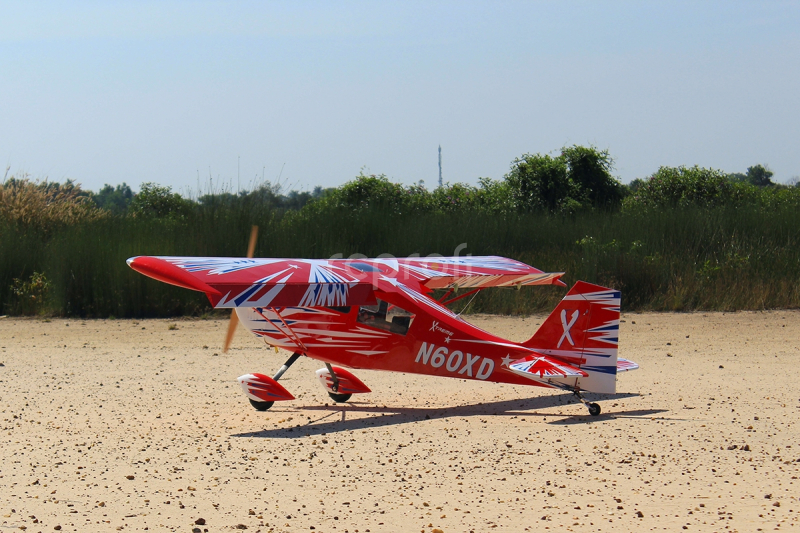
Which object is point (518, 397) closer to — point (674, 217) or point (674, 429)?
point (674, 429)

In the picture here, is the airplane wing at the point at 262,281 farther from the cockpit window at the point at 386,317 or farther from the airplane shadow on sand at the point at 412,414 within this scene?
the airplane shadow on sand at the point at 412,414

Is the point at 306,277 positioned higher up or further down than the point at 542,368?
higher up

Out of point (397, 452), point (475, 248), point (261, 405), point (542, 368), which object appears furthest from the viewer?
point (475, 248)

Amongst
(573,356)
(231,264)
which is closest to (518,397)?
(573,356)

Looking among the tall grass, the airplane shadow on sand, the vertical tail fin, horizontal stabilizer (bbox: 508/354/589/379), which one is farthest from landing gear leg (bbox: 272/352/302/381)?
the tall grass

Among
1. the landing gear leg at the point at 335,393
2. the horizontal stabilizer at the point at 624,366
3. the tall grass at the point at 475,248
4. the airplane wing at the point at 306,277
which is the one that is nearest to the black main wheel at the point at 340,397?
the landing gear leg at the point at 335,393

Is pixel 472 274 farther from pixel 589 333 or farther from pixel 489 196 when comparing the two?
pixel 489 196

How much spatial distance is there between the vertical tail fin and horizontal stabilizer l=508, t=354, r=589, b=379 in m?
0.10

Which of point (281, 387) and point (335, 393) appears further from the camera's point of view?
point (335, 393)

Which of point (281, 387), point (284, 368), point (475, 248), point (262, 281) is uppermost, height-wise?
point (475, 248)

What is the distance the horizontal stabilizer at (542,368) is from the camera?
23.7 feet

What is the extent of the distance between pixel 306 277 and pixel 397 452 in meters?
2.05

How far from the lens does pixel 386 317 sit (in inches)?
320

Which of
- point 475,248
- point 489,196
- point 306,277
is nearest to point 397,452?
point 306,277
